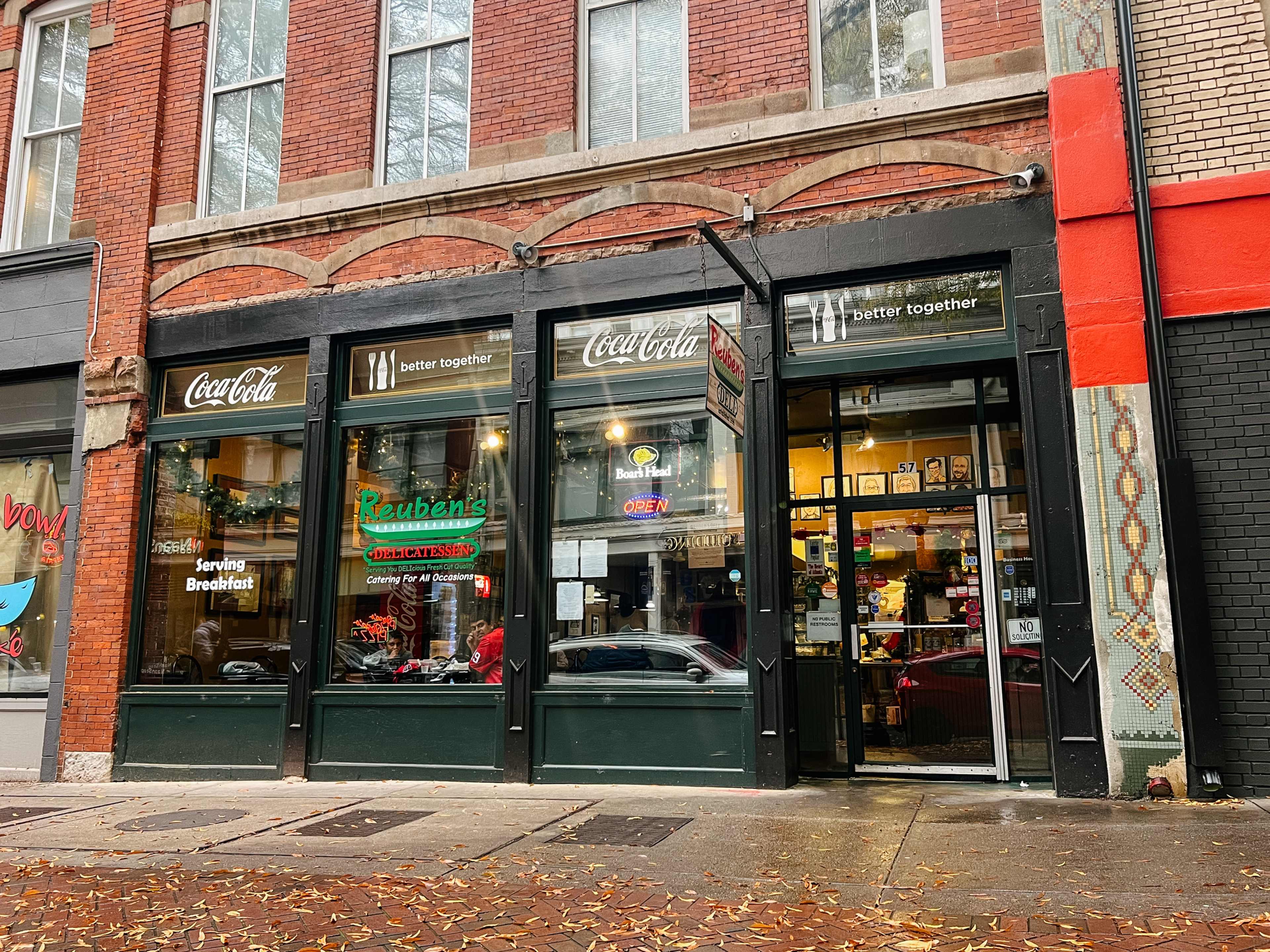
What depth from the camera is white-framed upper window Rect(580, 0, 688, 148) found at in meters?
9.13

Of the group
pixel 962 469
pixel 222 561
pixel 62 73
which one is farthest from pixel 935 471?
pixel 62 73

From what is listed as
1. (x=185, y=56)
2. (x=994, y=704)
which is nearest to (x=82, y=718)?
(x=185, y=56)

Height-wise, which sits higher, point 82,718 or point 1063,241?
point 1063,241

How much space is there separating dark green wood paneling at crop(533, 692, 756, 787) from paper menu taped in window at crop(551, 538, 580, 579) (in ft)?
3.24

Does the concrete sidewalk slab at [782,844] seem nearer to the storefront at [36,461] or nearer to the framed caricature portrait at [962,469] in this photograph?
the framed caricature portrait at [962,469]

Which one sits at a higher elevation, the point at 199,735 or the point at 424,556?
the point at 424,556

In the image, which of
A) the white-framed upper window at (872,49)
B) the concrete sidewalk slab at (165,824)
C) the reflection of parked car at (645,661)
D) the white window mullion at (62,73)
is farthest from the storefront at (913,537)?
the white window mullion at (62,73)

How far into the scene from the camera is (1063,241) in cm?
756

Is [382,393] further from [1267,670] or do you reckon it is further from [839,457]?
[1267,670]

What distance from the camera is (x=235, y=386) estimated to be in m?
10.1

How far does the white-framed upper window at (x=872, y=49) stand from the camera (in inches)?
334

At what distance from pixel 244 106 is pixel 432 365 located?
12.4ft

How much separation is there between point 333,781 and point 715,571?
3856mm

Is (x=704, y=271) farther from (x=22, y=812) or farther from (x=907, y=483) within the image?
(x=22, y=812)
